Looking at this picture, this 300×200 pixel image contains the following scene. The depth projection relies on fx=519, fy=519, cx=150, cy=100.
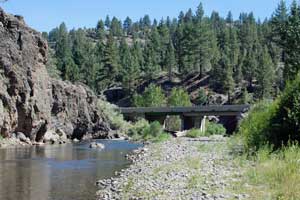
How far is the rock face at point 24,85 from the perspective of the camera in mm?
68062

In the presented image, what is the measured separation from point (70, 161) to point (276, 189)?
2768 cm

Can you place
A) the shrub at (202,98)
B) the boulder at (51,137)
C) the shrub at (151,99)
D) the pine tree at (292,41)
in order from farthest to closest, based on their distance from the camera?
the shrub at (202,98) < the shrub at (151,99) < the pine tree at (292,41) < the boulder at (51,137)

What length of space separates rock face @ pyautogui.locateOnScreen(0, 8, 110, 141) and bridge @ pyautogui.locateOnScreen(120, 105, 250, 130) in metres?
35.1

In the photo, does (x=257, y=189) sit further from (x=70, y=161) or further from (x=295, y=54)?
(x=295, y=54)

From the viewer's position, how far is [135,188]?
78.7 feet

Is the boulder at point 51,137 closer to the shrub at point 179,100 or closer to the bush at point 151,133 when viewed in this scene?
the bush at point 151,133

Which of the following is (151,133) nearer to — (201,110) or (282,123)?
(201,110)

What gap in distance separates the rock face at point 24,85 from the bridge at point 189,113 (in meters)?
35.1

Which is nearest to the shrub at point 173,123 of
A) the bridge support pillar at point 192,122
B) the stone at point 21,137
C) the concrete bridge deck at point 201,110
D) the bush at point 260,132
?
the bridge support pillar at point 192,122

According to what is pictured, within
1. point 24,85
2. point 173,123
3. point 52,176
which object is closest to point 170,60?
point 173,123

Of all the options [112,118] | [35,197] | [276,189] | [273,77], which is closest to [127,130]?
Result: [112,118]

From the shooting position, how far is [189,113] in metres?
113

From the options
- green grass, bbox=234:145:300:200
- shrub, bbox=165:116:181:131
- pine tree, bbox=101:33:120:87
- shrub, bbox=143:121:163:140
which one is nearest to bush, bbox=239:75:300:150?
green grass, bbox=234:145:300:200

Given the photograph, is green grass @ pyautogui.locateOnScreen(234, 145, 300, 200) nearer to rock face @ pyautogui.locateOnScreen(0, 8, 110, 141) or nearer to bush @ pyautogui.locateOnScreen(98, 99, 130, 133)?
rock face @ pyautogui.locateOnScreen(0, 8, 110, 141)
